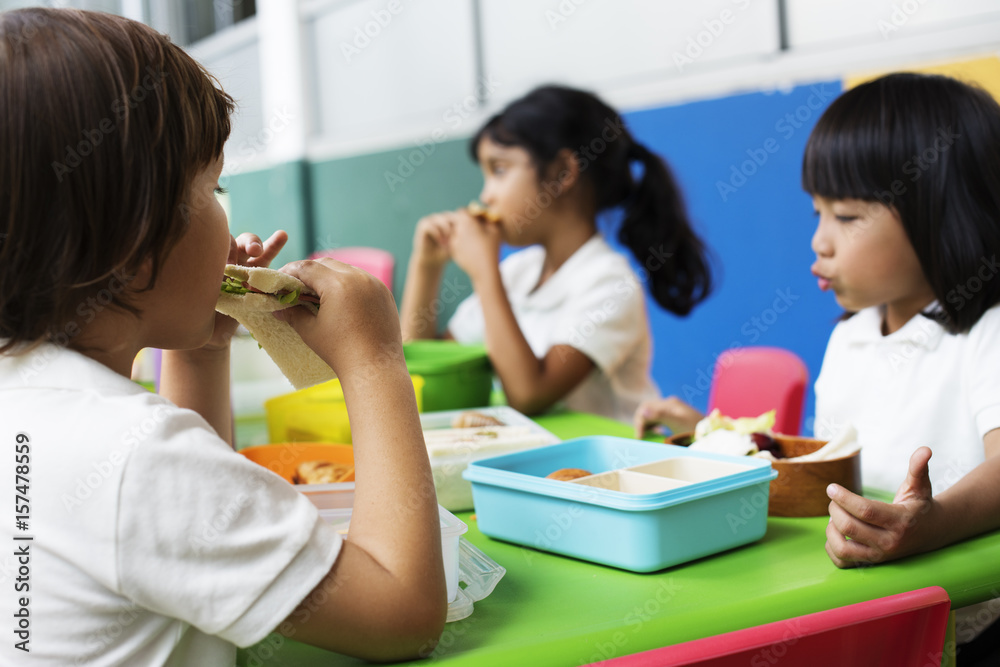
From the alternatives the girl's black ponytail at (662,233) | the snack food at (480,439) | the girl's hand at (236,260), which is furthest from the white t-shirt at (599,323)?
the girl's hand at (236,260)

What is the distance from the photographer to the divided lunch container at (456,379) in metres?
1.45

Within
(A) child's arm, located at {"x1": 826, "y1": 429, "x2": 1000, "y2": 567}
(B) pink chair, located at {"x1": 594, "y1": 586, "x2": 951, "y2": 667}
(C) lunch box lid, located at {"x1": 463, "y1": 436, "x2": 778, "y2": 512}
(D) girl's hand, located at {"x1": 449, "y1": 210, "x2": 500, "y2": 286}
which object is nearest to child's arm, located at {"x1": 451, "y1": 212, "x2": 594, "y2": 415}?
(D) girl's hand, located at {"x1": 449, "y1": 210, "x2": 500, "y2": 286}

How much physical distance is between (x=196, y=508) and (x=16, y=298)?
0.18 metres

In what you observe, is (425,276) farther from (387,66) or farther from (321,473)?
(387,66)

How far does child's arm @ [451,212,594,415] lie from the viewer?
1.58 m

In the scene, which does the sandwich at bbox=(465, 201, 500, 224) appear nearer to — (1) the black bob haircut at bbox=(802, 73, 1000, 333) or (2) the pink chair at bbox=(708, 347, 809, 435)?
(2) the pink chair at bbox=(708, 347, 809, 435)

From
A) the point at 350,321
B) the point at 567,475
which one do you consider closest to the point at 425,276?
the point at 567,475

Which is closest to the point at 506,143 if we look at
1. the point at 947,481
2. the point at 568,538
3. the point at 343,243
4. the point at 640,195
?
the point at 640,195

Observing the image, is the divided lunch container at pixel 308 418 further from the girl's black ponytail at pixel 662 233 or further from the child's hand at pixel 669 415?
the girl's black ponytail at pixel 662 233

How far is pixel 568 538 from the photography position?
29.7 inches

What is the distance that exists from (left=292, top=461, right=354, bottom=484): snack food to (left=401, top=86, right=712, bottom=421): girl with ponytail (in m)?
0.87

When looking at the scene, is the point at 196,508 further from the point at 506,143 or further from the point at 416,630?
the point at 506,143

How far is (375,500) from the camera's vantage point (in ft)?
1.99

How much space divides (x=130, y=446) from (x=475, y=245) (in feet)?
4.56
